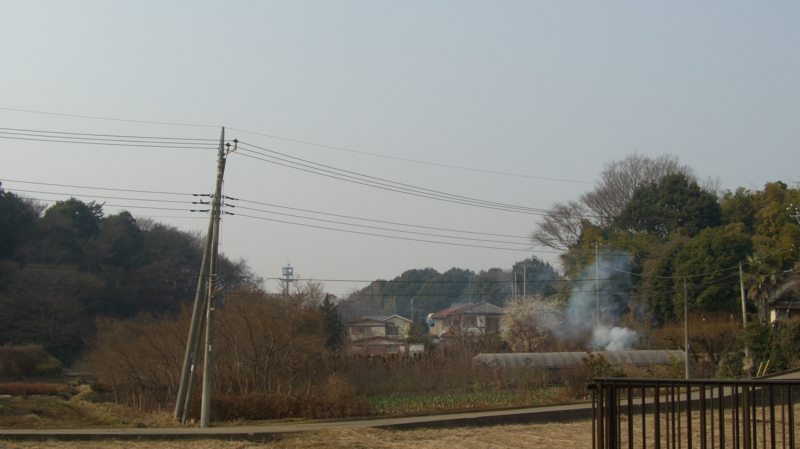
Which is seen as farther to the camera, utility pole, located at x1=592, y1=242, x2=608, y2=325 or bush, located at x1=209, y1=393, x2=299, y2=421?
utility pole, located at x1=592, y1=242, x2=608, y2=325

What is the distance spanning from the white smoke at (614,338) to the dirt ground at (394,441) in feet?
106

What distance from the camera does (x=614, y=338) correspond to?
4822 centimetres

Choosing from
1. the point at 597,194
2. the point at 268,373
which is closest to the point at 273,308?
the point at 268,373

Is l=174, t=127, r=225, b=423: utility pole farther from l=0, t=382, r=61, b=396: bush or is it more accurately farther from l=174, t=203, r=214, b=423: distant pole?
l=0, t=382, r=61, b=396: bush

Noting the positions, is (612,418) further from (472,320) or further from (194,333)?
(472,320)

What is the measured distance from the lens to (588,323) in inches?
2168

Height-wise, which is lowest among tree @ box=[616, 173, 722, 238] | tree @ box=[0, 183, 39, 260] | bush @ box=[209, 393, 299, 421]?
bush @ box=[209, 393, 299, 421]

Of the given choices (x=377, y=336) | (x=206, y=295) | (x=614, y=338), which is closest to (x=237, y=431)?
(x=206, y=295)

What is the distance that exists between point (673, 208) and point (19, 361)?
50.5 metres

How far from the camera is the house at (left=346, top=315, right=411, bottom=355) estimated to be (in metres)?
47.5

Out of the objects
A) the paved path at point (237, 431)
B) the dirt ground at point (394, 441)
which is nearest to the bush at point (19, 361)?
the paved path at point (237, 431)

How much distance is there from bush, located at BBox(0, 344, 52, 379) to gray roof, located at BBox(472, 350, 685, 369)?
1158 inches

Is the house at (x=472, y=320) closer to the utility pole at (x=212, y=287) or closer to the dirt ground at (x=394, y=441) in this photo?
the utility pole at (x=212, y=287)

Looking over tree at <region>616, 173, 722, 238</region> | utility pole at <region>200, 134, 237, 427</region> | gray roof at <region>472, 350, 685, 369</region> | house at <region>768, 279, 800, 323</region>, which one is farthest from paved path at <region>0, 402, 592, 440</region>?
tree at <region>616, 173, 722, 238</region>
